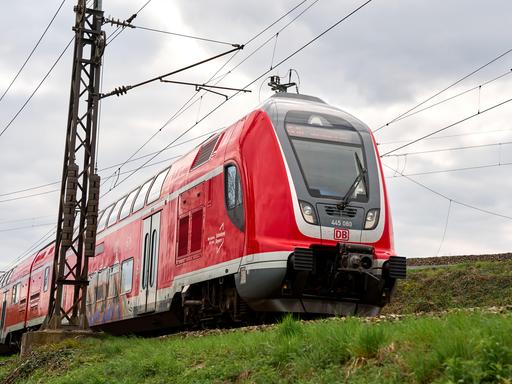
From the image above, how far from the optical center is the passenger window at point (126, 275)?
16248 millimetres

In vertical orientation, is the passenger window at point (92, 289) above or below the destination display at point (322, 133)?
below

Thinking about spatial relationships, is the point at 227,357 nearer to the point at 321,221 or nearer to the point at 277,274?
the point at 277,274

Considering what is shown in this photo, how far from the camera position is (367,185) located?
11.4 m

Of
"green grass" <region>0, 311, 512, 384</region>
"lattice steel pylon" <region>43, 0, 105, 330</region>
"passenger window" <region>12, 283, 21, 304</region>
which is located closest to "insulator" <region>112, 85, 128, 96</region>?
"lattice steel pylon" <region>43, 0, 105, 330</region>

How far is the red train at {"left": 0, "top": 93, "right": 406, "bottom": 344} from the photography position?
→ 10531 millimetres

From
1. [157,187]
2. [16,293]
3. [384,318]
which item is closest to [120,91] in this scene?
[157,187]

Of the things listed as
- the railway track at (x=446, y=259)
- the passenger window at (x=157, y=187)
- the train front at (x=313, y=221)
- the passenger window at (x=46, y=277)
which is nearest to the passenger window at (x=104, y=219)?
the passenger window at (x=157, y=187)

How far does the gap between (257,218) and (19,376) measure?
447 centimetres

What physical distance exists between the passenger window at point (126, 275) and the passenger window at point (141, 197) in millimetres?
1192

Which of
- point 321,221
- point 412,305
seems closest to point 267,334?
point 321,221

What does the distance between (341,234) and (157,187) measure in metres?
5.91

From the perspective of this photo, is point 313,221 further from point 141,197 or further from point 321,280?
point 141,197

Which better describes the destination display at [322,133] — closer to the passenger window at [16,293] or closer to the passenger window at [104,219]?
the passenger window at [104,219]

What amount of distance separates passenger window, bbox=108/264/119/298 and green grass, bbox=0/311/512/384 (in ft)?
24.7
